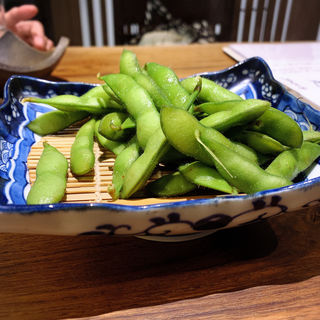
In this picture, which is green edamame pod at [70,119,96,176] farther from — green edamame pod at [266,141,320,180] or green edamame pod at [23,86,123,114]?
green edamame pod at [266,141,320,180]

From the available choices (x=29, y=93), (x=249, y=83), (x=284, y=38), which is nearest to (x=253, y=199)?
(x=249, y=83)

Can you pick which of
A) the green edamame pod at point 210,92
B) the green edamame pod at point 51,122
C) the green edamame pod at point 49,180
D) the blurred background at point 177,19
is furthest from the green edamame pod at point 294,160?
the blurred background at point 177,19

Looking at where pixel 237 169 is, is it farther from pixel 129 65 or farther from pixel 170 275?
pixel 129 65

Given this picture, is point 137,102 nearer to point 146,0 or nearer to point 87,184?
point 87,184

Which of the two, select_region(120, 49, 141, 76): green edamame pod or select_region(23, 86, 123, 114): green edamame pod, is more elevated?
select_region(120, 49, 141, 76): green edamame pod

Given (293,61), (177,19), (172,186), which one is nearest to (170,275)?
(172,186)

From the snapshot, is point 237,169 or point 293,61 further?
point 293,61

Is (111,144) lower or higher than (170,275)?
higher

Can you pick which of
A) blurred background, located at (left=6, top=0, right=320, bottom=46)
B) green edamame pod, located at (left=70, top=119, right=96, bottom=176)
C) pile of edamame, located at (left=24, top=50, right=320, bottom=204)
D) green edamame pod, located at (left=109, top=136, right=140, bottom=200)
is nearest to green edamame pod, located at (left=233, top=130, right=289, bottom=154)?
Result: pile of edamame, located at (left=24, top=50, right=320, bottom=204)
